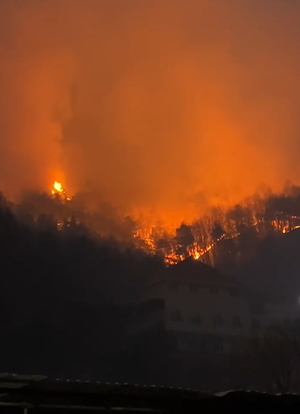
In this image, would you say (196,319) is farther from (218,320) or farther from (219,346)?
(219,346)

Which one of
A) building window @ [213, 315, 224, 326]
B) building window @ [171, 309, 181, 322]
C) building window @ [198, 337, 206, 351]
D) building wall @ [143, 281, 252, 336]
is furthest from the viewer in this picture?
building window @ [213, 315, 224, 326]

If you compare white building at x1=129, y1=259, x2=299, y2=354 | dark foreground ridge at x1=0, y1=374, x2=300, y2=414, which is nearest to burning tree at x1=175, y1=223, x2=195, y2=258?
white building at x1=129, y1=259, x2=299, y2=354

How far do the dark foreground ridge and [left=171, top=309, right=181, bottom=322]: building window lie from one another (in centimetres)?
1122

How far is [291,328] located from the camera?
1364cm

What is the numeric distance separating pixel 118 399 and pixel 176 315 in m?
11.5

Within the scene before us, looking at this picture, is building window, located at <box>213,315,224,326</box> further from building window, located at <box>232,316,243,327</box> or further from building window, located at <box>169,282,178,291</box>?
building window, located at <box>169,282,178,291</box>

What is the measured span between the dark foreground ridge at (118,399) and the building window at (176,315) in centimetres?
1122

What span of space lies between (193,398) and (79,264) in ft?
41.1

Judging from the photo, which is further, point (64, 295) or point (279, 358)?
point (64, 295)

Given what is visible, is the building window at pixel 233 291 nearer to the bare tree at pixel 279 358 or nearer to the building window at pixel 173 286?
the building window at pixel 173 286

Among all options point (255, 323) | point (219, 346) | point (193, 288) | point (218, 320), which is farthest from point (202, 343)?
point (255, 323)

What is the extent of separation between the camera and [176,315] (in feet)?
45.2

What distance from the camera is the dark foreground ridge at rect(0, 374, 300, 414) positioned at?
7.45 feet

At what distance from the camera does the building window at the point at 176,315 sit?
13747 mm
